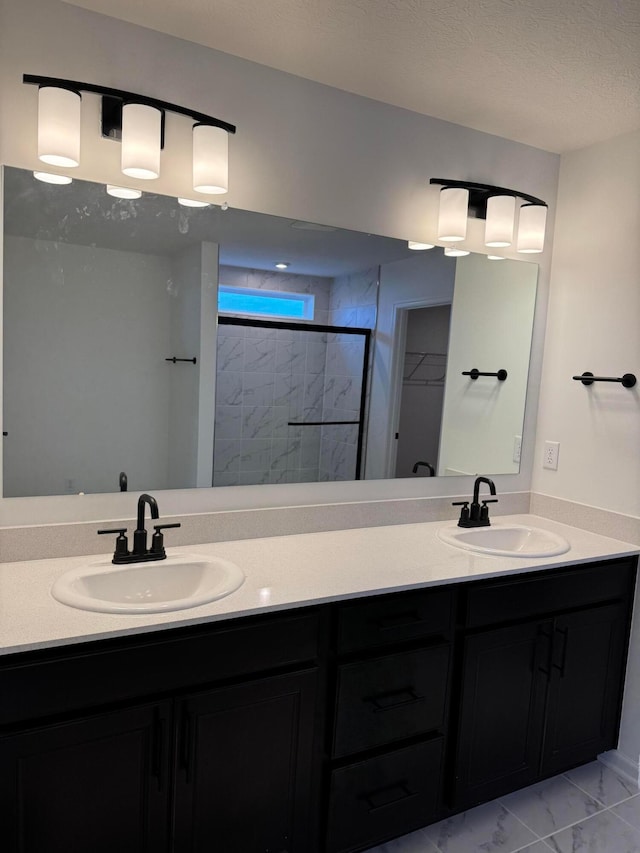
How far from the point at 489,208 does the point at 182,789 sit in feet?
7.05

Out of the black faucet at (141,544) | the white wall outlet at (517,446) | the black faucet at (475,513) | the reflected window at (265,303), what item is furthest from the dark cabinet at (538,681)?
the reflected window at (265,303)

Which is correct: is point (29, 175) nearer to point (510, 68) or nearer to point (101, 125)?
point (101, 125)

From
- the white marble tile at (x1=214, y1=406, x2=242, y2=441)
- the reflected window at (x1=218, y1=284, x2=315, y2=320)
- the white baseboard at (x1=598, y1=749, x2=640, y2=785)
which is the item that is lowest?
the white baseboard at (x1=598, y1=749, x2=640, y2=785)

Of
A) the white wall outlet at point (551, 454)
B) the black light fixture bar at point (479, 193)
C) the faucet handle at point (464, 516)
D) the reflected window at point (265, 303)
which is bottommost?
the faucet handle at point (464, 516)

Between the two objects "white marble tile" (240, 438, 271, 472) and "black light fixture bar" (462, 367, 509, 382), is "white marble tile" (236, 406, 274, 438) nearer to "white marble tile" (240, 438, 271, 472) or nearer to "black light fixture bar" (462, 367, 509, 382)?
"white marble tile" (240, 438, 271, 472)

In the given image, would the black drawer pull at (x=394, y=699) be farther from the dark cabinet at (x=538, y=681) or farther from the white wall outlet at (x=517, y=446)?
the white wall outlet at (x=517, y=446)

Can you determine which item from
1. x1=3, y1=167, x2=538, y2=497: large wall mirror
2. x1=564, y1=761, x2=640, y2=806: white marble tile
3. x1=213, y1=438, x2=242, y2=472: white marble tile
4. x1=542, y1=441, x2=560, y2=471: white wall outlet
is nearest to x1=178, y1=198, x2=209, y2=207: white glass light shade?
x1=3, y1=167, x2=538, y2=497: large wall mirror

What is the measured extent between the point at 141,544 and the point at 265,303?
878 millimetres

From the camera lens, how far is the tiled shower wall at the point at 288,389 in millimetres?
1992

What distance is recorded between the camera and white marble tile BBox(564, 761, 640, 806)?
2148 mm

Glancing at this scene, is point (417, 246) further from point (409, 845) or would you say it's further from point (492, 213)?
point (409, 845)

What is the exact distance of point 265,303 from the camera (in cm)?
201

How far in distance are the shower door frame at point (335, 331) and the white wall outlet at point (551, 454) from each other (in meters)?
0.92

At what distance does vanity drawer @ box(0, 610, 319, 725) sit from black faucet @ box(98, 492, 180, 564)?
368mm
